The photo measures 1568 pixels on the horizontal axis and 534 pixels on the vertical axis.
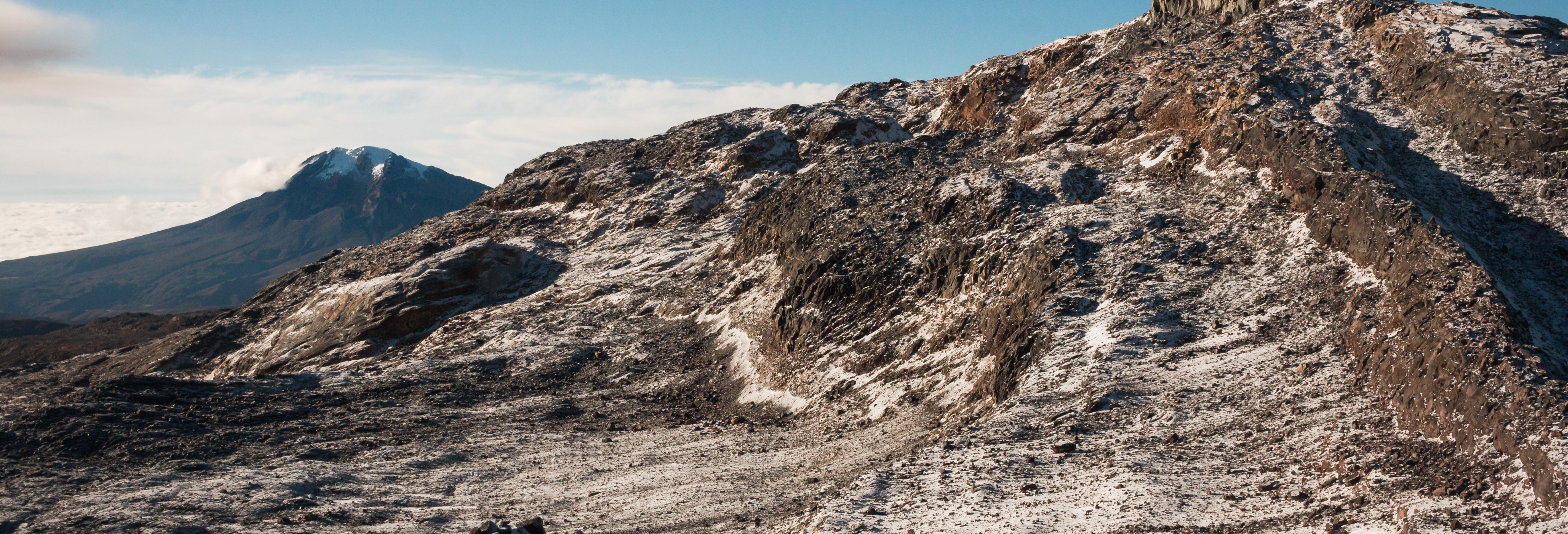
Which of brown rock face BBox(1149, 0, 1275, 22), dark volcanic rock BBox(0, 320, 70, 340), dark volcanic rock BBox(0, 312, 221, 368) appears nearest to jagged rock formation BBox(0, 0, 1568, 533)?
brown rock face BBox(1149, 0, 1275, 22)

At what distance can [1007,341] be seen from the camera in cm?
2789

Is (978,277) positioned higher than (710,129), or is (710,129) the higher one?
(710,129)

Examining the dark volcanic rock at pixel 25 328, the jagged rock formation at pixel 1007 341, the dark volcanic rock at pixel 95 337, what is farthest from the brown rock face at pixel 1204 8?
the dark volcanic rock at pixel 25 328

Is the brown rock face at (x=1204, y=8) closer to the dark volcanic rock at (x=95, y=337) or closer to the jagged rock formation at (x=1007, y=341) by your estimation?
the jagged rock formation at (x=1007, y=341)

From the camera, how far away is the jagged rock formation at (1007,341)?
61.9ft

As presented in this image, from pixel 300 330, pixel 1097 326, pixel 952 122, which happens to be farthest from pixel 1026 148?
pixel 300 330

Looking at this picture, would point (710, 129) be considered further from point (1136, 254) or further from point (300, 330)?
point (1136, 254)

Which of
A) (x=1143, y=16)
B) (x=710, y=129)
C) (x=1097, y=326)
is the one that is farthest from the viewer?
(x=710, y=129)

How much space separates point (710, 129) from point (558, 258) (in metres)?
16.7

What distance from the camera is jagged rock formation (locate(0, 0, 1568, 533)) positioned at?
18.9 metres

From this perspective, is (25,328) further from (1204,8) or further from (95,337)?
(1204,8)

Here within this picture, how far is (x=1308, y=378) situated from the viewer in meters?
21.5

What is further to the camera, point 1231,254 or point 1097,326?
point 1231,254

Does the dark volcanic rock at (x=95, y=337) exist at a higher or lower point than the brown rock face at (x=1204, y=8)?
lower
